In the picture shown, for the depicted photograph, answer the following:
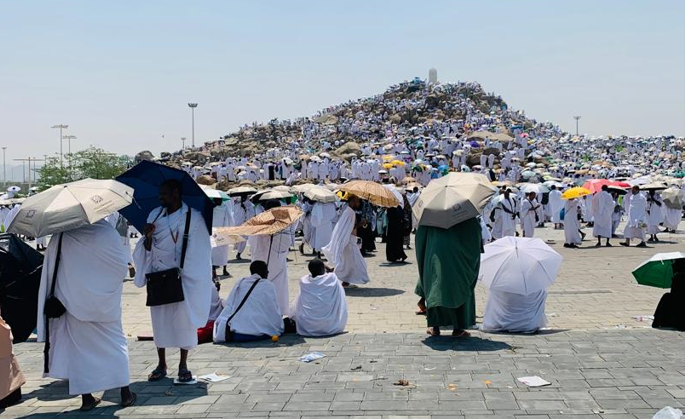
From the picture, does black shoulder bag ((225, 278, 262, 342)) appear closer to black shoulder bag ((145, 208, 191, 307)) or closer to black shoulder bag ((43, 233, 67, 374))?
black shoulder bag ((145, 208, 191, 307))

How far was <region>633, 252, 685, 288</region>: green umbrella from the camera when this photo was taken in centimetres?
755

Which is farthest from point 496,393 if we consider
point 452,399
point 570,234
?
point 570,234

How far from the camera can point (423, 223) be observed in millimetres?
7039

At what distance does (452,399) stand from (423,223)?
2.36 meters

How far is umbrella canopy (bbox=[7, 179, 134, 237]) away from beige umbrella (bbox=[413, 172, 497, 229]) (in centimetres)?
307

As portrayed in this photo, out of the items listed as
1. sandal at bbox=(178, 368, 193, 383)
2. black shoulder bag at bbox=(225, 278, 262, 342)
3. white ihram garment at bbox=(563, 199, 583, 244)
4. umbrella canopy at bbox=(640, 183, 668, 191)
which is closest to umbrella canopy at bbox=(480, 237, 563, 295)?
black shoulder bag at bbox=(225, 278, 262, 342)

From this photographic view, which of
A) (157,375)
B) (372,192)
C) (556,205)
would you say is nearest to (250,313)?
(157,375)

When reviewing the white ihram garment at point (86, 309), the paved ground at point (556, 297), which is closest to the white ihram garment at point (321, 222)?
the paved ground at point (556, 297)

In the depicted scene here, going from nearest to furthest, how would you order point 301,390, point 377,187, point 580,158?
point 301,390
point 377,187
point 580,158

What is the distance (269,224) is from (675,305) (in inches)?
185

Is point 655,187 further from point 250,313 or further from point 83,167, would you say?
point 83,167

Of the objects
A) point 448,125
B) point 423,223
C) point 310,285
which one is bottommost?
point 310,285

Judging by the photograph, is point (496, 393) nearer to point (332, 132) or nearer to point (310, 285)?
point (310, 285)

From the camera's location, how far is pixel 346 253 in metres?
11.0
